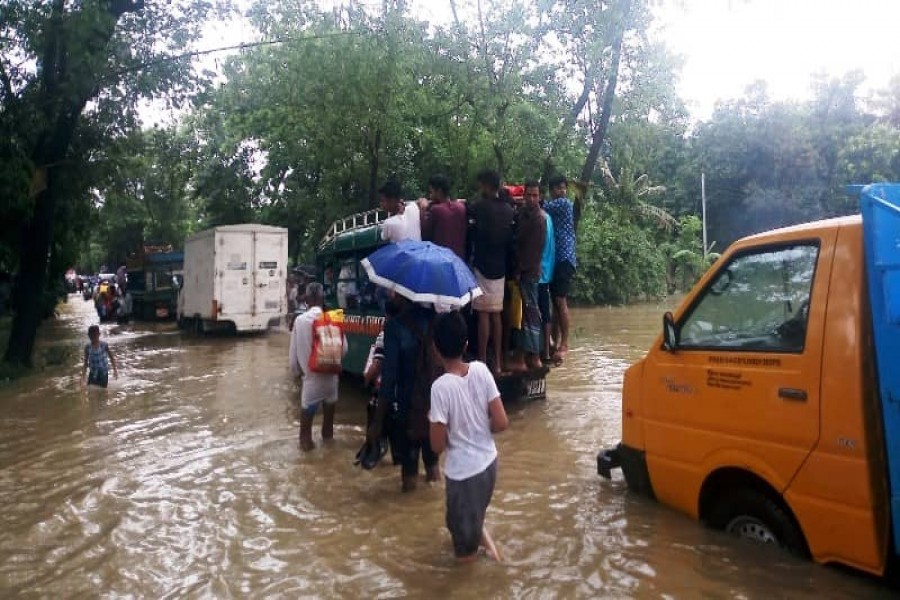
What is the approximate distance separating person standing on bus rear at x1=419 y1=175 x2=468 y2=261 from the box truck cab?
2.96 metres

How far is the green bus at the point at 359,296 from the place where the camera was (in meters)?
9.66

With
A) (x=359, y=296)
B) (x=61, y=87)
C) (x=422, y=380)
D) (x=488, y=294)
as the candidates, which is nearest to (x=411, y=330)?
(x=422, y=380)

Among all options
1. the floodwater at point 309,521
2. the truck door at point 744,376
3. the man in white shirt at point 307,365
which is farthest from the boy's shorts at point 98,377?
the truck door at point 744,376

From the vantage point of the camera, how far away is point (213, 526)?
5520 mm

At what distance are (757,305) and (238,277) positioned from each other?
17306mm

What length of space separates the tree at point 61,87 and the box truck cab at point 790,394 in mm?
10014

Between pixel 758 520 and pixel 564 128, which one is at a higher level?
pixel 564 128

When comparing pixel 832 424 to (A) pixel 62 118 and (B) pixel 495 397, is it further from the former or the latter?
(A) pixel 62 118

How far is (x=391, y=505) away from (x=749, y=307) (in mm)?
3131

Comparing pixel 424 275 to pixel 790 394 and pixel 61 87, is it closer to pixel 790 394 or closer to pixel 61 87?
pixel 790 394

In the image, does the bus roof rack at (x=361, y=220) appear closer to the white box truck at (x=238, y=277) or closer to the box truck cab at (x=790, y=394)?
the box truck cab at (x=790, y=394)

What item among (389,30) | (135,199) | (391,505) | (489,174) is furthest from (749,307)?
(135,199)

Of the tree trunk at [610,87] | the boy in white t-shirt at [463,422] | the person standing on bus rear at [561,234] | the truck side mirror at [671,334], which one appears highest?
the tree trunk at [610,87]

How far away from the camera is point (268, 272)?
20.3 metres
